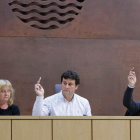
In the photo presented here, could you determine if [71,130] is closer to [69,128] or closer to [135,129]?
[69,128]

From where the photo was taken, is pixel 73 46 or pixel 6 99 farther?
pixel 73 46

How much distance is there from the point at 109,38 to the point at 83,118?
6.98ft

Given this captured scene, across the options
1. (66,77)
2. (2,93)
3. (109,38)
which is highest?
(109,38)

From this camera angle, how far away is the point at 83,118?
152 cm

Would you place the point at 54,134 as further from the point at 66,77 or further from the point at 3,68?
the point at 3,68

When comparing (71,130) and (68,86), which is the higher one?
(68,86)

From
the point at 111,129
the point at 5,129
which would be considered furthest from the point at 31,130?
the point at 111,129

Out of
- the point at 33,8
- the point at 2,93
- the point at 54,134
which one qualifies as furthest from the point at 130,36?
the point at 54,134

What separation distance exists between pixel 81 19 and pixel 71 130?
2.22 meters

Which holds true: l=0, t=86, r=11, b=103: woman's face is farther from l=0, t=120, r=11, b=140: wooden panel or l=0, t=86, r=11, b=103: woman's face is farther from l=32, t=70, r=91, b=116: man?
l=0, t=120, r=11, b=140: wooden panel

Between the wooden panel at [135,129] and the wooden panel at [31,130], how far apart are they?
1.79 ft

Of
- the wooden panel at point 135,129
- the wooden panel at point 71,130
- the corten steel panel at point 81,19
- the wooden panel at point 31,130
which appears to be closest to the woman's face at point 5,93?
the wooden panel at point 31,130

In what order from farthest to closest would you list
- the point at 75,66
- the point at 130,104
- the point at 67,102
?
the point at 75,66 → the point at 67,102 → the point at 130,104

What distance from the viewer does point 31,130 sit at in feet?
4.94
